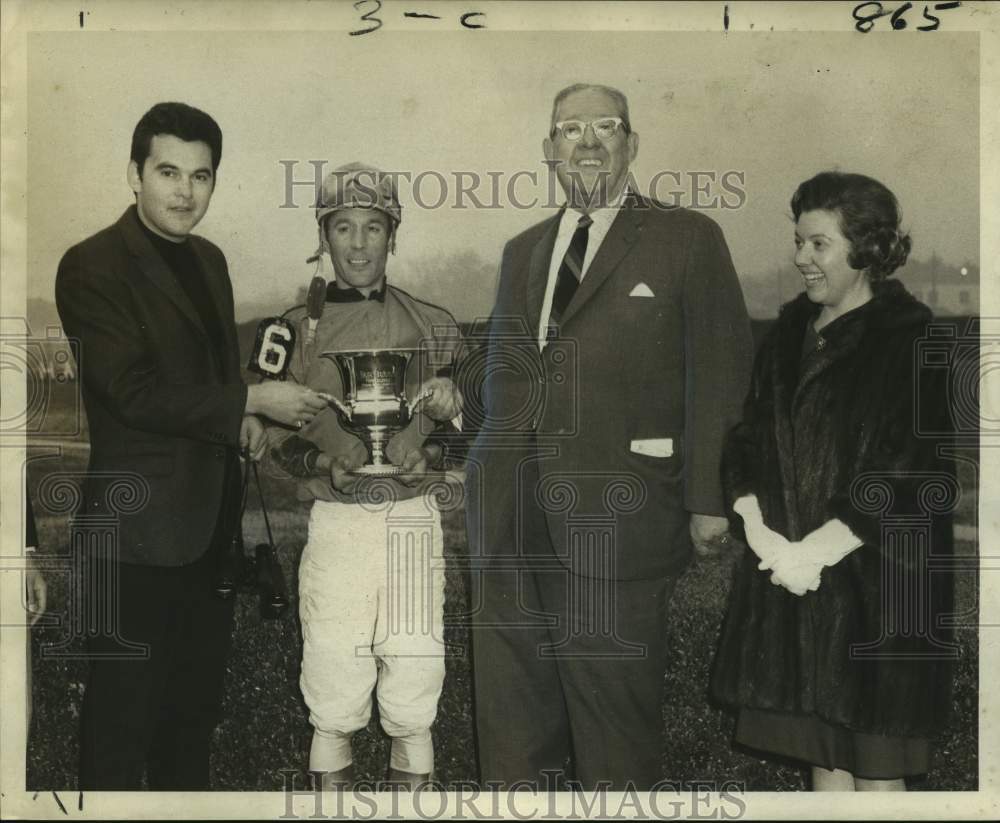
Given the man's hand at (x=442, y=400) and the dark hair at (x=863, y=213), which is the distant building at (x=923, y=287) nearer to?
the dark hair at (x=863, y=213)

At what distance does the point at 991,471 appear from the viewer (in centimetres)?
388

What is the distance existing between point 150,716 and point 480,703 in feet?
3.58

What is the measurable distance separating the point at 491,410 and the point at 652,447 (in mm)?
545

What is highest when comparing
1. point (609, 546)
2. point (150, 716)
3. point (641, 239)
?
point (641, 239)

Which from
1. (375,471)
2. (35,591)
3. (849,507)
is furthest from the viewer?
(35,591)

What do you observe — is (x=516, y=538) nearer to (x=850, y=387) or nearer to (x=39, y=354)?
(x=850, y=387)

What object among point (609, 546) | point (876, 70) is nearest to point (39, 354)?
point (609, 546)

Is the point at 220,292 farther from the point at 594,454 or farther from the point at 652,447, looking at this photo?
the point at 652,447

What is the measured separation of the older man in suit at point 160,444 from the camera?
378 cm

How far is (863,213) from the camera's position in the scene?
380 centimetres

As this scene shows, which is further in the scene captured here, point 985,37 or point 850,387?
point 985,37

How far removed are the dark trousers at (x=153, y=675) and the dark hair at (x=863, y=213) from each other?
2.31 metres

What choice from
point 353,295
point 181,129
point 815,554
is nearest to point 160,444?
point 353,295

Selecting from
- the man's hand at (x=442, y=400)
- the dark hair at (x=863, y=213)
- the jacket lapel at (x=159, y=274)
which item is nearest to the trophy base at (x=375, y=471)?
the man's hand at (x=442, y=400)
